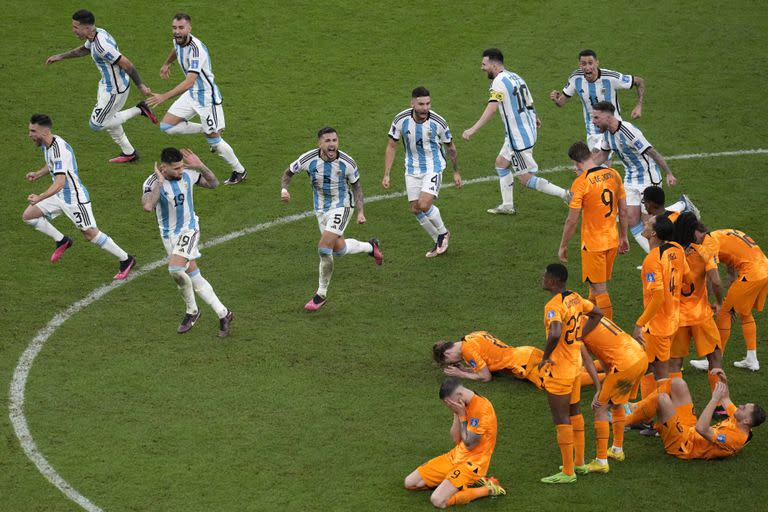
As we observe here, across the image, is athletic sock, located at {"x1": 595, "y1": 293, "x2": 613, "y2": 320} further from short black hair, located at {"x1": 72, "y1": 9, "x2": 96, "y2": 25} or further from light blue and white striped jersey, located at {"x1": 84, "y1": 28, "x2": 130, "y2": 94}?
short black hair, located at {"x1": 72, "y1": 9, "x2": 96, "y2": 25}

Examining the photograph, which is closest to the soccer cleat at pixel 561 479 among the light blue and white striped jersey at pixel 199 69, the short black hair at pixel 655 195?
the short black hair at pixel 655 195

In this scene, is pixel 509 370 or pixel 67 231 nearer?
pixel 509 370

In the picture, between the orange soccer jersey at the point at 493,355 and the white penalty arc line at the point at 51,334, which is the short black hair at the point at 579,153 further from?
the white penalty arc line at the point at 51,334

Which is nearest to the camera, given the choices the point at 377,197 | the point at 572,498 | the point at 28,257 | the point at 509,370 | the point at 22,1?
the point at 572,498

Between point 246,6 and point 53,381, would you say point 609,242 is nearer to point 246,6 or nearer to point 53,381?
point 53,381

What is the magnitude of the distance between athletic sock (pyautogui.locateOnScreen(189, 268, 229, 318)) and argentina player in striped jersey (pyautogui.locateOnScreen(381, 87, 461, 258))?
9.77 ft

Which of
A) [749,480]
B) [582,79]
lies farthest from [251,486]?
[582,79]

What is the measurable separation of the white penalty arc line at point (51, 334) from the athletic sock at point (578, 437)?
4.63 m

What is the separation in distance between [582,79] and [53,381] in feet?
28.3

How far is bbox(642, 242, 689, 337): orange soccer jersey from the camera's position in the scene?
1227 cm

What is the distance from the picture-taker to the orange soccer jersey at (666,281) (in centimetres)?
1227

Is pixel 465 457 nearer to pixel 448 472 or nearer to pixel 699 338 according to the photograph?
pixel 448 472

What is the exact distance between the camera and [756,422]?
11.9 metres

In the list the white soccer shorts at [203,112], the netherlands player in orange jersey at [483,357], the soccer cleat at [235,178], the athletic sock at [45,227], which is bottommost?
the netherlands player in orange jersey at [483,357]
